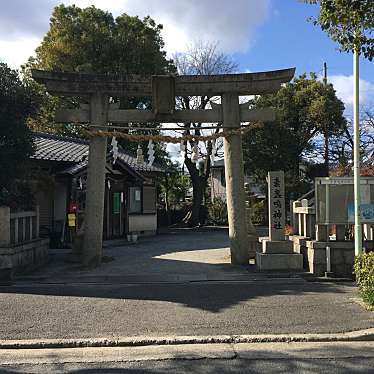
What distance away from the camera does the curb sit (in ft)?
21.8

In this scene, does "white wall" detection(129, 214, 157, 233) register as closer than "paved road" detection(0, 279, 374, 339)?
No

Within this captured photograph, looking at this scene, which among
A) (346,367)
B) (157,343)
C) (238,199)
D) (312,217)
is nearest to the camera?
(346,367)

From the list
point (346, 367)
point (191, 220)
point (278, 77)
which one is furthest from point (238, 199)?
point (191, 220)

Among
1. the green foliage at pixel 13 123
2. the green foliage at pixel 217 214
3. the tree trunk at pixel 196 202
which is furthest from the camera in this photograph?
the green foliage at pixel 217 214

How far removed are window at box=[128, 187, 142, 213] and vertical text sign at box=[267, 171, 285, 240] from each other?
1280 cm

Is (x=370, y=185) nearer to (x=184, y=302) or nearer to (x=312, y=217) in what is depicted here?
(x=312, y=217)

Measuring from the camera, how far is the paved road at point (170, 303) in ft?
23.9

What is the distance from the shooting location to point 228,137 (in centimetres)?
1338

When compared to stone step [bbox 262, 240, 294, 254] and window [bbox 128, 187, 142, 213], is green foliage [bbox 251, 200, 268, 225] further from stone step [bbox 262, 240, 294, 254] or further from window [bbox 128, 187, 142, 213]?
stone step [bbox 262, 240, 294, 254]

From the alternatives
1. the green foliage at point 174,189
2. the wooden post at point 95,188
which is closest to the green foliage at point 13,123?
the wooden post at point 95,188

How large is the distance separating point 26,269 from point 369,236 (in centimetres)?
842

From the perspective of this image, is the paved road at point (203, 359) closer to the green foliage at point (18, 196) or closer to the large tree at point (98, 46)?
the green foliage at point (18, 196)

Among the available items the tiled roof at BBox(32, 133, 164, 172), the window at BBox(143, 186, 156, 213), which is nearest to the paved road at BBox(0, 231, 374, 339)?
the tiled roof at BBox(32, 133, 164, 172)

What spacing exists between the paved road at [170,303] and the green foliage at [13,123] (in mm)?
2817
